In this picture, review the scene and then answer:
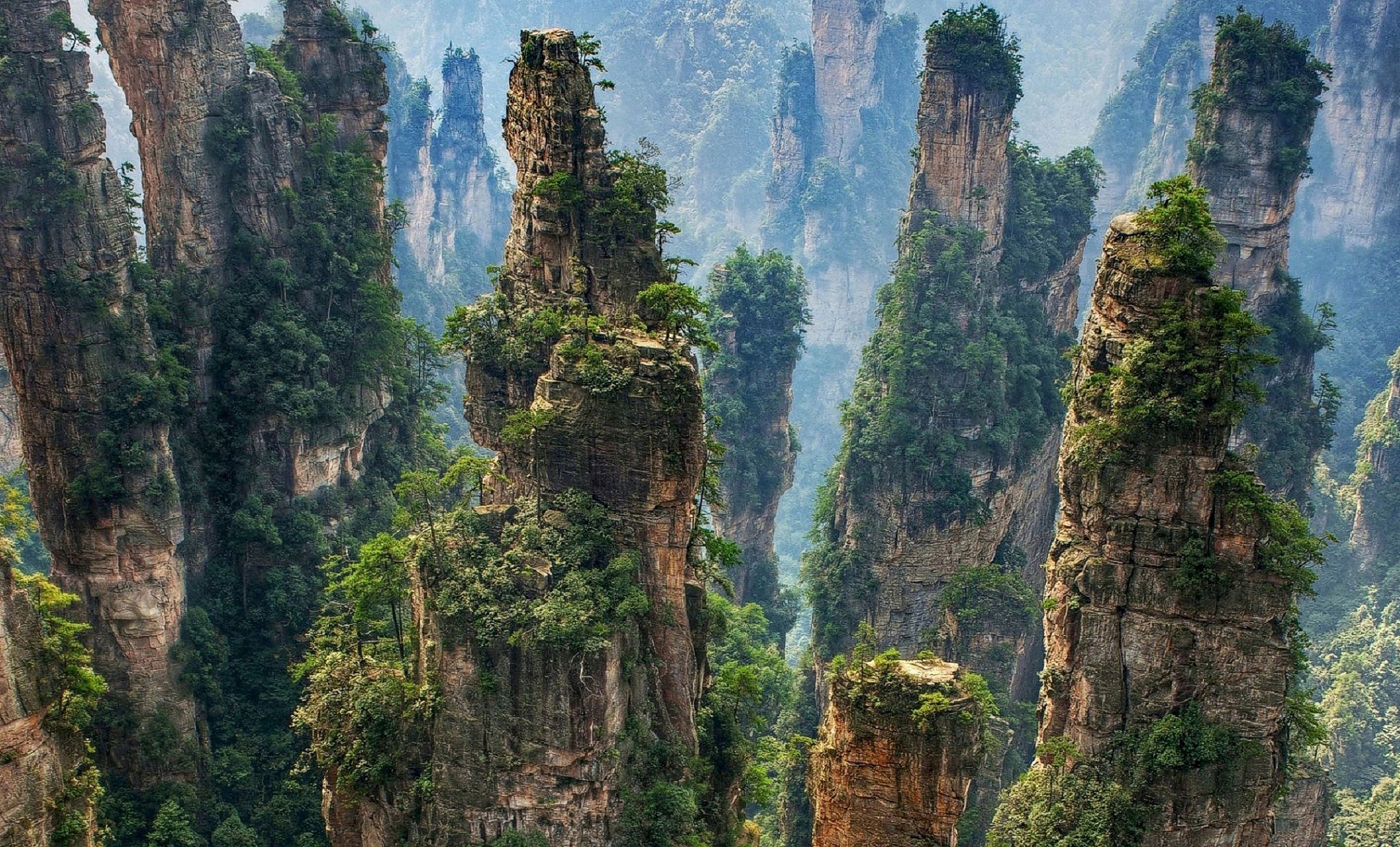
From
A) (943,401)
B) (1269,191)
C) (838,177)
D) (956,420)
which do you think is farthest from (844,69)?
(956,420)

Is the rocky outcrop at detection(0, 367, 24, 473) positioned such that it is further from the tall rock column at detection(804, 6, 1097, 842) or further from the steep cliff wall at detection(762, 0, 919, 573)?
the steep cliff wall at detection(762, 0, 919, 573)

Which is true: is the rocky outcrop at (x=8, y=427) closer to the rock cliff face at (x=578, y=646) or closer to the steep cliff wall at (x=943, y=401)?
the steep cliff wall at (x=943, y=401)

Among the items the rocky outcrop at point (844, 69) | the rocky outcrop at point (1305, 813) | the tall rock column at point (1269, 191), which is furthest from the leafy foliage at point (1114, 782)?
the rocky outcrop at point (844, 69)

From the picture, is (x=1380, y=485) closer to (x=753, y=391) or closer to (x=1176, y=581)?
(x=753, y=391)

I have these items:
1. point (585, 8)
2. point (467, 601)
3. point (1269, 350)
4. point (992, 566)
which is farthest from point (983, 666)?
point (585, 8)

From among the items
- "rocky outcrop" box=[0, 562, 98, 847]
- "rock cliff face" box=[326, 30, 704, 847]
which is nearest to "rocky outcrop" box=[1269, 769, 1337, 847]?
"rock cliff face" box=[326, 30, 704, 847]

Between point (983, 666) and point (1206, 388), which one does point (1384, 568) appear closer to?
point (983, 666)
